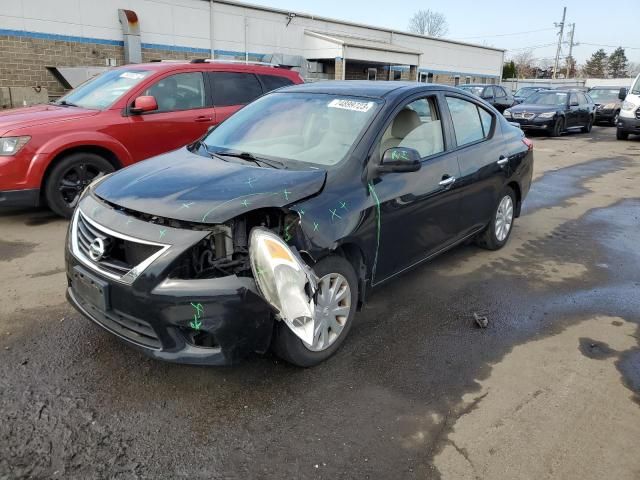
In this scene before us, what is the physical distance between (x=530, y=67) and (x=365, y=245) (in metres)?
96.8

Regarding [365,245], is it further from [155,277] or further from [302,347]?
[155,277]

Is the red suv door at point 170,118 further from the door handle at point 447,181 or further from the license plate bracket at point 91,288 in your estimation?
the door handle at point 447,181

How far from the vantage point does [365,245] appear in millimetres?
3350

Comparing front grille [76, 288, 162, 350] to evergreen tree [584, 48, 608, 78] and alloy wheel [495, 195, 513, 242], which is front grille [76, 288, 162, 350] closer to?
alloy wheel [495, 195, 513, 242]

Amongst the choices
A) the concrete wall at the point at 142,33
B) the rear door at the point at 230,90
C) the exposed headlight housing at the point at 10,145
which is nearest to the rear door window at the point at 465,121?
the rear door at the point at 230,90

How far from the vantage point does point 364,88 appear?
4.07m

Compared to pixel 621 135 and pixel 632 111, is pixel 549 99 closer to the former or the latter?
pixel 621 135

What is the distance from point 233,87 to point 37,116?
8.41ft

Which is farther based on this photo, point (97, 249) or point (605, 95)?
point (605, 95)

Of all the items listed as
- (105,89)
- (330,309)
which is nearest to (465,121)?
(330,309)

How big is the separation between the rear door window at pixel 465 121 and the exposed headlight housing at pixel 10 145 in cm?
450

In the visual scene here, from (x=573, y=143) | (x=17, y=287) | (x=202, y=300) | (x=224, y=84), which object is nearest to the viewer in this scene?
(x=202, y=300)

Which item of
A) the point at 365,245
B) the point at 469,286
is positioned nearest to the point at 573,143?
the point at 469,286

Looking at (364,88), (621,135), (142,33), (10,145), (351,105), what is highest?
(142,33)
